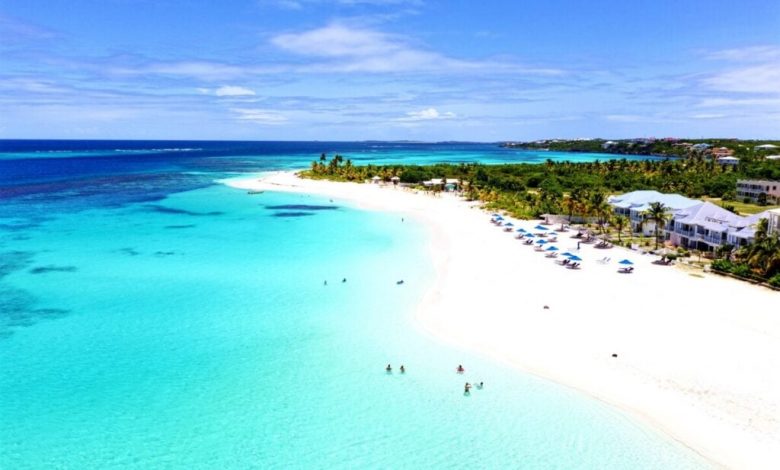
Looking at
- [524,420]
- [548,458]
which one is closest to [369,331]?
[524,420]

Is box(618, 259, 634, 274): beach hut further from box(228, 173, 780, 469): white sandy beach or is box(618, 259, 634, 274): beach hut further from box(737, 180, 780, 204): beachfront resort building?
box(737, 180, 780, 204): beachfront resort building

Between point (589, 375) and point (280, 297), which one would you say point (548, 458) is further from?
point (280, 297)

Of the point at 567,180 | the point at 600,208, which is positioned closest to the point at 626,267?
the point at 600,208

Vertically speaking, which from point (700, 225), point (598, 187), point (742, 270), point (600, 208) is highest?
point (600, 208)

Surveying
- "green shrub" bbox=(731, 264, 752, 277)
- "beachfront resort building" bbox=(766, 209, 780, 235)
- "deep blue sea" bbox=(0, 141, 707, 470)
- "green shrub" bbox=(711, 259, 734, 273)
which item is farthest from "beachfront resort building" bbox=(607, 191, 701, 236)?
"deep blue sea" bbox=(0, 141, 707, 470)

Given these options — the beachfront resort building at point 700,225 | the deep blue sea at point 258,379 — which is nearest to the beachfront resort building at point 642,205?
the beachfront resort building at point 700,225

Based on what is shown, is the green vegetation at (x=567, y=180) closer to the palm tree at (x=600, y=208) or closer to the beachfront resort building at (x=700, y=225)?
the palm tree at (x=600, y=208)

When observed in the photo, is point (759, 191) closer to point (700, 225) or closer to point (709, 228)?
point (700, 225)
